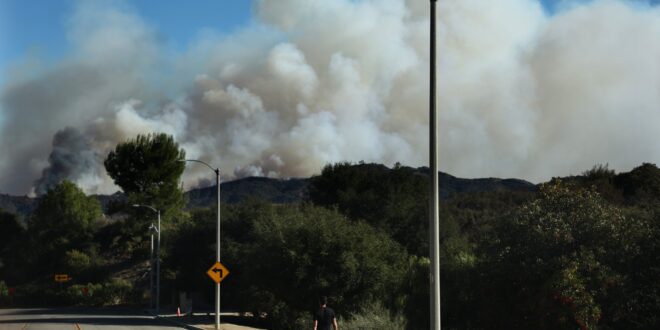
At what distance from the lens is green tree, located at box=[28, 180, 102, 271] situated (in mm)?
96500

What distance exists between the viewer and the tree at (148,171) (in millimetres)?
89625

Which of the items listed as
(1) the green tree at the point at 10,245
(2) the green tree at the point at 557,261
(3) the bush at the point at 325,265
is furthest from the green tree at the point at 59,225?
(2) the green tree at the point at 557,261

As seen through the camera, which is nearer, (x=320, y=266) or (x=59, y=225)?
(x=320, y=266)

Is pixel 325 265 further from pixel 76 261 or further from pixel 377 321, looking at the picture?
pixel 76 261

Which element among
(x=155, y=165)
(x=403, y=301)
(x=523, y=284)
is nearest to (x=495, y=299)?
(x=523, y=284)

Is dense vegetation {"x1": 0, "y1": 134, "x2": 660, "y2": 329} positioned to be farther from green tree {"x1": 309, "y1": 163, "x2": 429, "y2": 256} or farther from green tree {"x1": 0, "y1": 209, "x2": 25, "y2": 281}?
green tree {"x1": 0, "y1": 209, "x2": 25, "y2": 281}

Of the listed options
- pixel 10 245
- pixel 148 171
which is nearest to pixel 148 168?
pixel 148 171

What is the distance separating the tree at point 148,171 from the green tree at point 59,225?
10222 mm

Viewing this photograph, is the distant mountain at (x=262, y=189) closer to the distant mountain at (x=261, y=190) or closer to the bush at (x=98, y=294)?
the distant mountain at (x=261, y=190)

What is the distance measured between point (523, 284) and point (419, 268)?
11011mm

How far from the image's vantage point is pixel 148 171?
89.4 metres

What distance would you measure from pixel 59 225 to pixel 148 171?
1743 centimetres

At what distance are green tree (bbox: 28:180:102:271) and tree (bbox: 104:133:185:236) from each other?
10222 mm

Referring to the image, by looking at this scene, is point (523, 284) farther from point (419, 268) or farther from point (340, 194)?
point (340, 194)
